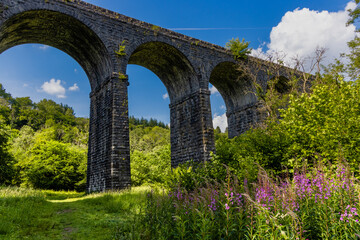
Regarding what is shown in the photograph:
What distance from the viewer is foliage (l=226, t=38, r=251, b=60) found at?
21531mm

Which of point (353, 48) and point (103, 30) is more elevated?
point (353, 48)

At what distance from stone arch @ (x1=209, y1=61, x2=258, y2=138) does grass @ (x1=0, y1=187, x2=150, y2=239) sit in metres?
14.5

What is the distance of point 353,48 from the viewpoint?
96.1 feet

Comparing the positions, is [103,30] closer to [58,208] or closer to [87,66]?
[87,66]

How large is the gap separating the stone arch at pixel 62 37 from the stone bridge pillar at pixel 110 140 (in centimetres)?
124

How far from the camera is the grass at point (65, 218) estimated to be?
693 centimetres

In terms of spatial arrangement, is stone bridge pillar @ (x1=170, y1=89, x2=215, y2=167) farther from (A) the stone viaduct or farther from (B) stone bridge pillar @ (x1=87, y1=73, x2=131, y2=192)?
(B) stone bridge pillar @ (x1=87, y1=73, x2=131, y2=192)

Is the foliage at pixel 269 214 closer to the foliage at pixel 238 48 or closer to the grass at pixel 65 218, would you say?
the grass at pixel 65 218

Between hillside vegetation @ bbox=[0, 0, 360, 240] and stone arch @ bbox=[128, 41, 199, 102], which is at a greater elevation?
stone arch @ bbox=[128, 41, 199, 102]

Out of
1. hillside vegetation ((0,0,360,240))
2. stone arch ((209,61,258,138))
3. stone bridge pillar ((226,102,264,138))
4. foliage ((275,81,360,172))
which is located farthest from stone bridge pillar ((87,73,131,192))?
stone bridge pillar ((226,102,264,138))

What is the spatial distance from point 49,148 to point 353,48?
1360 inches

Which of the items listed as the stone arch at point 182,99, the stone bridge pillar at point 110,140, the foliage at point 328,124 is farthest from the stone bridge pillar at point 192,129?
the foliage at point 328,124

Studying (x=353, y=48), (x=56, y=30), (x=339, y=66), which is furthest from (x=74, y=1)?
(x=353, y=48)

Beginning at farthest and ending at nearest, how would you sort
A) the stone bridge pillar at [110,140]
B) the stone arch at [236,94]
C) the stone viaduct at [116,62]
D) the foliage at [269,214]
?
the stone arch at [236,94], the stone viaduct at [116,62], the stone bridge pillar at [110,140], the foliage at [269,214]
